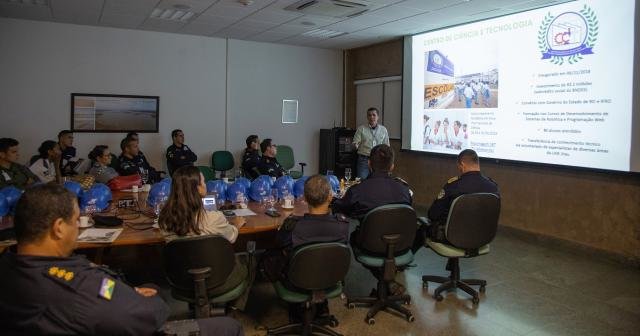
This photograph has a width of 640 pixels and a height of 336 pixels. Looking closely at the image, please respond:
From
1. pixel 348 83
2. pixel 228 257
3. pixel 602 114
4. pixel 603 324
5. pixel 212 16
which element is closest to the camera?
pixel 228 257

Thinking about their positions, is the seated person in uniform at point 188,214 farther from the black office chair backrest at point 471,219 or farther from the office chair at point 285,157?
the office chair at point 285,157

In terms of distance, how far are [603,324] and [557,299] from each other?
0.46m

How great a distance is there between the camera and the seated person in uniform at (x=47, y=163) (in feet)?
16.9

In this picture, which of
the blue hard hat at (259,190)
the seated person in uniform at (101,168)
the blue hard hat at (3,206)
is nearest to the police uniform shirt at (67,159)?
the seated person in uniform at (101,168)

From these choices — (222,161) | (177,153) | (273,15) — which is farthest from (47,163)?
(273,15)

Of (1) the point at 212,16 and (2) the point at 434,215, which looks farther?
(1) the point at 212,16

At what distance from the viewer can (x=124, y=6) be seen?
218 inches

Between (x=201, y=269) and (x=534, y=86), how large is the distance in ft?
15.2

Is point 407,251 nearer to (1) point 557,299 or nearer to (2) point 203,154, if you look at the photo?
(1) point 557,299

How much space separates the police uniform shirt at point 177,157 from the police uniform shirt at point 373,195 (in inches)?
168

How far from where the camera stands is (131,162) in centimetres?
574

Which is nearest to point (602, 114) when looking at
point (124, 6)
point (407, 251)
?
point (407, 251)

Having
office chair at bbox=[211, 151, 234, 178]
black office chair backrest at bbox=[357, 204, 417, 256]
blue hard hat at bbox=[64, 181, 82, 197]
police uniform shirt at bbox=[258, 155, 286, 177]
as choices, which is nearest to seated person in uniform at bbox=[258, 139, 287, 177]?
police uniform shirt at bbox=[258, 155, 286, 177]

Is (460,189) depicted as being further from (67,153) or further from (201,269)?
(67,153)
